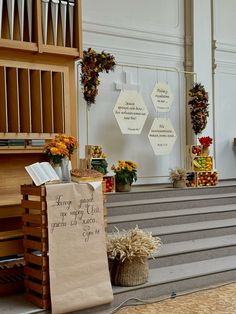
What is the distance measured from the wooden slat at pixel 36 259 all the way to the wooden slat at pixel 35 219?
0.85 ft

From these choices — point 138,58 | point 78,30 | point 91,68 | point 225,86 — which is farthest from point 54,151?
point 225,86

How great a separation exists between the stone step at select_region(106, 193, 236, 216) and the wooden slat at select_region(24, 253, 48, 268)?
162cm

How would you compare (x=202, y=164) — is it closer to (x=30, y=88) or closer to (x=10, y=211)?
(x=30, y=88)

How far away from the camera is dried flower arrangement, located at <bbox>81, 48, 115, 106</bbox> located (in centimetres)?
586

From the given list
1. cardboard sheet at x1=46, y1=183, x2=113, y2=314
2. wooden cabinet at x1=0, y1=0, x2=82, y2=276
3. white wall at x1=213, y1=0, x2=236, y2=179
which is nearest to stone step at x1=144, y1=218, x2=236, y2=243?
cardboard sheet at x1=46, y1=183, x2=113, y2=314

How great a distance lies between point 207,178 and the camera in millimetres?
6598

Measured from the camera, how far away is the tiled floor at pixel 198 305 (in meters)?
3.68

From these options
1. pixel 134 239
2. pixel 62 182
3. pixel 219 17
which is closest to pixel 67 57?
pixel 62 182

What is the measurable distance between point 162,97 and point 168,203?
1.95m

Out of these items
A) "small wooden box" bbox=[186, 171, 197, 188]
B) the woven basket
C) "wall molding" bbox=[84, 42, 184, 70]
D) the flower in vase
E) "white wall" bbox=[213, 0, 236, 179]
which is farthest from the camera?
"white wall" bbox=[213, 0, 236, 179]

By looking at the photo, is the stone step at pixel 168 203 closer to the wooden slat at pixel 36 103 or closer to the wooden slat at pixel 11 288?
the wooden slat at pixel 36 103

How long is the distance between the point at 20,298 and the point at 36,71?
210cm

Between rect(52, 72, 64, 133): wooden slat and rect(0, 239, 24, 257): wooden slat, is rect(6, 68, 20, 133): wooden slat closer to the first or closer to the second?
rect(52, 72, 64, 133): wooden slat

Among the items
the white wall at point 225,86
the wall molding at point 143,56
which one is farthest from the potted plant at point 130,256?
the white wall at point 225,86
